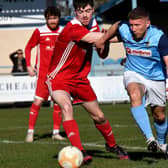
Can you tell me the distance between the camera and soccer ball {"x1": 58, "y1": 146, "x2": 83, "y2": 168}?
6703 millimetres

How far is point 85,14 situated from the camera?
7.40m

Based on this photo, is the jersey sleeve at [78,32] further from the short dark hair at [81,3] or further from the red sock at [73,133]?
the red sock at [73,133]

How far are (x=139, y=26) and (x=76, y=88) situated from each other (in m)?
1.15

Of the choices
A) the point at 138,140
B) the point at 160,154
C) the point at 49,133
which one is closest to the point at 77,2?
the point at 160,154

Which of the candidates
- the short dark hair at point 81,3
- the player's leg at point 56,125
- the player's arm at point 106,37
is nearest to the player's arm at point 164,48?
the player's arm at point 106,37

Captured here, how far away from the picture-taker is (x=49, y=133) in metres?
11.9

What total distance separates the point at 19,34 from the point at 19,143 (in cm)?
1742

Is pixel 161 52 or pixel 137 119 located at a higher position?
pixel 161 52

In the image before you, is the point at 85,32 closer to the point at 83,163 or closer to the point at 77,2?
the point at 77,2

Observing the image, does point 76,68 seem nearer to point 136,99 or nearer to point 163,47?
point 136,99

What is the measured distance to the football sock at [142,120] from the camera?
7.00m

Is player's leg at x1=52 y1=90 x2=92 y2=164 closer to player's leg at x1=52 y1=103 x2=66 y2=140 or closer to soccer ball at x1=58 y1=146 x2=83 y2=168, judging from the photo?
soccer ball at x1=58 y1=146 x2=83 y2=168

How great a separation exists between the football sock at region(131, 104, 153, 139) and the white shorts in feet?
1.12

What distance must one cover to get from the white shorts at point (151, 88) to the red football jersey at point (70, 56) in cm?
57
